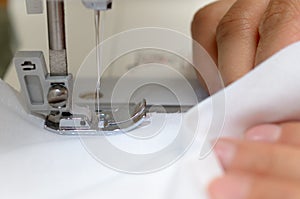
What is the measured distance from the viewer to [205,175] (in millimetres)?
436

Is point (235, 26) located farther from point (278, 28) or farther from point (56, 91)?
point (56, 91)

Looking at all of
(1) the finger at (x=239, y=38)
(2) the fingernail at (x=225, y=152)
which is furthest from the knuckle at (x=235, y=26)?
(2) the fingernail at (x=225, y=152)

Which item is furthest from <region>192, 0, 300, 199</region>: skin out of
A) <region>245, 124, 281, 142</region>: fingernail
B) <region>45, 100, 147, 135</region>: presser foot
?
<region>45, 100, 147, 135</region>: presser foot

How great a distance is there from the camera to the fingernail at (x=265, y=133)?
0.45 m

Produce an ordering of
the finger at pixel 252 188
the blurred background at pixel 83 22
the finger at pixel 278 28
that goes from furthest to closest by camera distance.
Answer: the blurred background at pixel 83 22
the finger at pixel 278 28
the finger at pixel 252 188

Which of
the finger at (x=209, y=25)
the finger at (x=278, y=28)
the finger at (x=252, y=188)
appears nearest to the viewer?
the finger at (x=252, y=188)

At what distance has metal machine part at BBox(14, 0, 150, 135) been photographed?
60 centimetres

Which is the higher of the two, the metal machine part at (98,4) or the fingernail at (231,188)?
the metal machine part at (98,4)

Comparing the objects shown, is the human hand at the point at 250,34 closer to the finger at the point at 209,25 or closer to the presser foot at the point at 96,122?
the finger at the point at 209,25

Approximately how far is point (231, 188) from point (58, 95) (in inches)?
10.6

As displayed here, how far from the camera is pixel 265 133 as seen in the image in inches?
17.8

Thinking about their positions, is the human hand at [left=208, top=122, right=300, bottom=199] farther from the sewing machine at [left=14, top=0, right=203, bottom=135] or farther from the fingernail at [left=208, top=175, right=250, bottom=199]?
the sewing machine at [left=14, top=0, right=203, bottom=135]

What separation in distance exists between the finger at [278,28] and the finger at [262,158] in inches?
5.6

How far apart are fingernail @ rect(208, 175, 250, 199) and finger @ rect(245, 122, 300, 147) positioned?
6 cm
